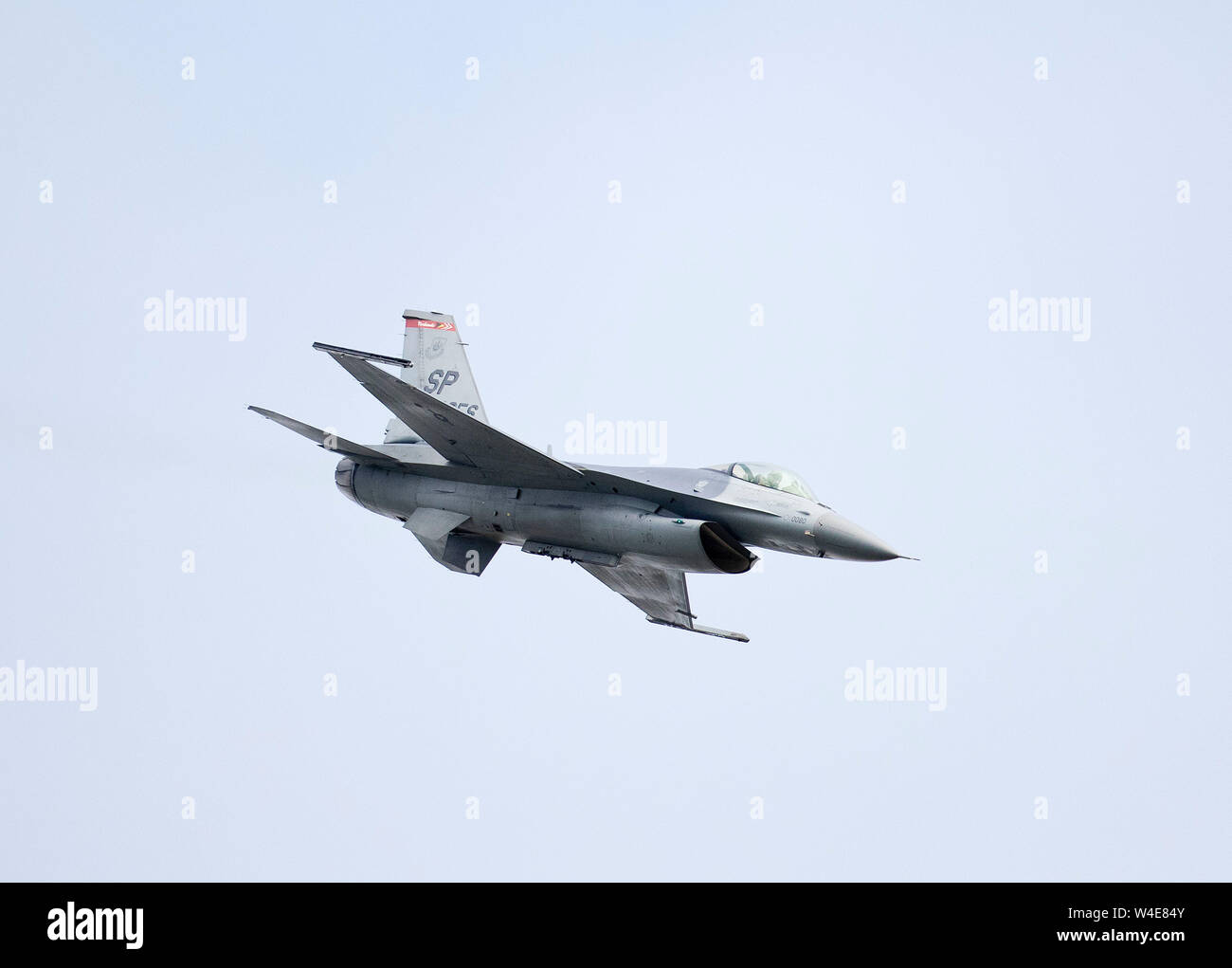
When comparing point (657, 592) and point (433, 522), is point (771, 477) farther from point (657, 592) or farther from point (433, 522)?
point (433, 522)

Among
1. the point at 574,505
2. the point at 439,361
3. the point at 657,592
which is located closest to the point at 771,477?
the point at 574,505

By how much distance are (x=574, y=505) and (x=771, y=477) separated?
3.26 m

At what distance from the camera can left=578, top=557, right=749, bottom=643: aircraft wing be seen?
25484mm

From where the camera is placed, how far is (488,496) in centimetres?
2408

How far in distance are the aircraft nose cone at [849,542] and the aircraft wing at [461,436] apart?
405 centimetres

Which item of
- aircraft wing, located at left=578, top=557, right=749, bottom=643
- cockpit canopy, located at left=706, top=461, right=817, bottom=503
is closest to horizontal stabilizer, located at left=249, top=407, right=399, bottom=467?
aircraft wing, located at left=578, top=557, right=749, bottom=643

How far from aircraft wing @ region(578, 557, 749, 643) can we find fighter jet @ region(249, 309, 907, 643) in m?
0.02

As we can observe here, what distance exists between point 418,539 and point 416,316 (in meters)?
5.37

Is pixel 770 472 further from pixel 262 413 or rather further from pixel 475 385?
pixel 262 413

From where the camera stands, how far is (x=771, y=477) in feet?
74.8

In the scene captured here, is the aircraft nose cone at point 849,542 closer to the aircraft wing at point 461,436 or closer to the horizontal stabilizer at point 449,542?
the aircraft wing at point 461,436

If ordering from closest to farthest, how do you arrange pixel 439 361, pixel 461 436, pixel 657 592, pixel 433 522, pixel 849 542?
pixel 849 542 < pixel 461 436 < pixel 433 522 < pixel 657 592 < pixel 439 361

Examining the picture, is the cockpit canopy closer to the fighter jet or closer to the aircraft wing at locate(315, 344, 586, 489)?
the fighter jet
